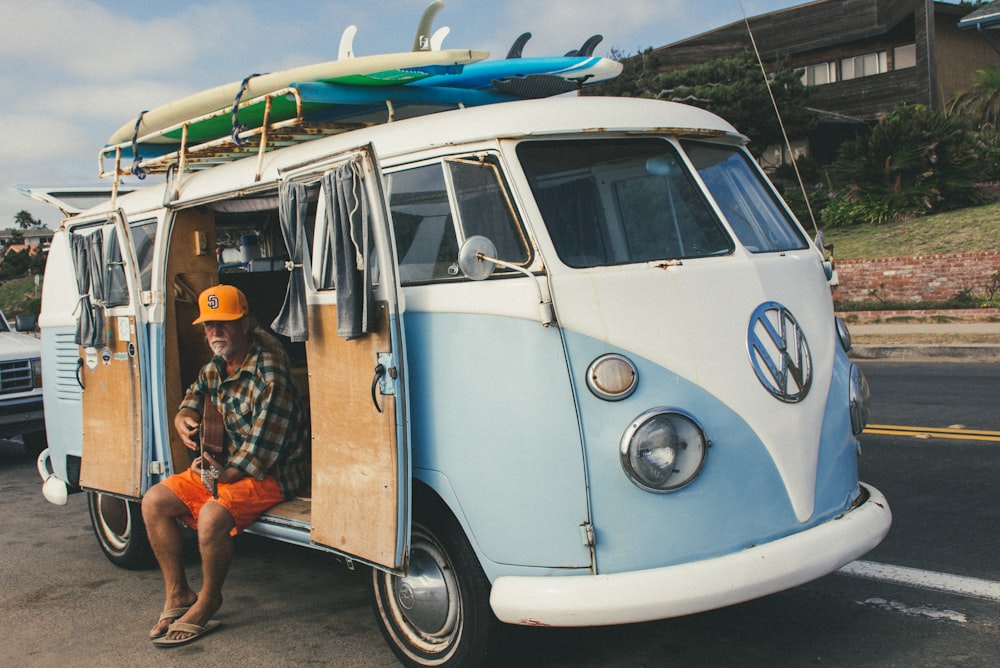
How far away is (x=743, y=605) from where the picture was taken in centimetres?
480

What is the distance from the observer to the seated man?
487cm

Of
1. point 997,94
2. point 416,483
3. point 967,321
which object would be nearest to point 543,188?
point 416,483

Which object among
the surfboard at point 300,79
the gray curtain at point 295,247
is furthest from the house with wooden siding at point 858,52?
the gray curtain at point 295,247

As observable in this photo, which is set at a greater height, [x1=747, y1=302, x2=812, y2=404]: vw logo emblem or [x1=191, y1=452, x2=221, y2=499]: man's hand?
[x1=747, y1=302, x2=812, y2=404]: vw logo emblem

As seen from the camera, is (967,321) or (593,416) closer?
(593,416)

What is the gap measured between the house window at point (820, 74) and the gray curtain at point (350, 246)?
32331 mm

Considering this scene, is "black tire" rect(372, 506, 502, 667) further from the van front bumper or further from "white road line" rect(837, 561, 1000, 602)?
"white road line" rect(837, 561, 1000, 602)

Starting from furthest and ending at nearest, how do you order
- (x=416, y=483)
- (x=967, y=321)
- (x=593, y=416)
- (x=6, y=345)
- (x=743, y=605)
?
(x=967, y=321) → (x=6, y=345) → (x=743, y=605) → (x=416, y=483) → (x=593, y=416)

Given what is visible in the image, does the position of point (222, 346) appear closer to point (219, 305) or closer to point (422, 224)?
point (219, 305)

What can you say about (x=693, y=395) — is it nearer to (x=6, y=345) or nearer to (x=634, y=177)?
(x=634, y=177)

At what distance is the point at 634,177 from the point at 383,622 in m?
2.23

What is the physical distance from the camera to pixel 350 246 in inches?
164

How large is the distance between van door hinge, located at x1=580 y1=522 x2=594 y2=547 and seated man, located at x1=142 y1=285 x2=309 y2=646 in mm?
1940

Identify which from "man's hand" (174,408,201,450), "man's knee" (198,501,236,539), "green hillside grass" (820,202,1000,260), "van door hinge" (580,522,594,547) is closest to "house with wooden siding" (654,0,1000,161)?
"green hillside grass" (820,202,1000,260)
